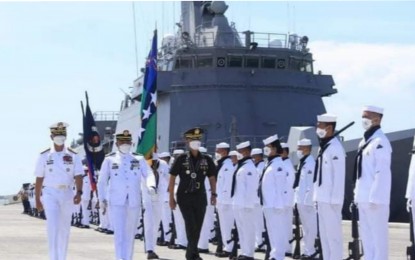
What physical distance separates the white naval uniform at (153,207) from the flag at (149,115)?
69 cm

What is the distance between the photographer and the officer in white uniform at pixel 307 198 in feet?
44.6

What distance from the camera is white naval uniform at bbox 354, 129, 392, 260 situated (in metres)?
9.52

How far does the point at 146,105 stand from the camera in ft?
53.8

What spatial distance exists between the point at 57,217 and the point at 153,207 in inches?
158

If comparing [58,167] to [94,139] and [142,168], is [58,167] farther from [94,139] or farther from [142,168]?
[94,139]

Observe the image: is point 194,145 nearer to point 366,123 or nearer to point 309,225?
point 309,225

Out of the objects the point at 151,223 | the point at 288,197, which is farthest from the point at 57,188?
the point at 151,223

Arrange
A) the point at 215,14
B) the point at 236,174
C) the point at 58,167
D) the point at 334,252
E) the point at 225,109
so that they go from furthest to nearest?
1. the point at 215,14
2. the point at 225,109
3. the point at 236,174
4. the point at 58,167
5. the point at 334,252

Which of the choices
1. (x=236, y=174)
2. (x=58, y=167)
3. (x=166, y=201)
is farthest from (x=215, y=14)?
(x=58, y=167)

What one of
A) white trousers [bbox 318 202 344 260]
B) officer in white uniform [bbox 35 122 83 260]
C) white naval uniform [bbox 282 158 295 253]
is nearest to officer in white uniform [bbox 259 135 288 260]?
white naval uniform [bbox 282 158 295 253]

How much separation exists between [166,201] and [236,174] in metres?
3.56

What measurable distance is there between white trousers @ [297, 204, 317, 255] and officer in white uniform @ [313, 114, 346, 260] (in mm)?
3156

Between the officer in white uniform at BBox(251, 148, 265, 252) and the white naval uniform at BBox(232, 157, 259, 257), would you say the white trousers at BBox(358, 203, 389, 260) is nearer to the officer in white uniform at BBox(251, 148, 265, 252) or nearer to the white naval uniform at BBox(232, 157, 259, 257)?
the white naval uniform at BBox(232, 157, 259, 257)

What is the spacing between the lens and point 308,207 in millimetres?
13680
